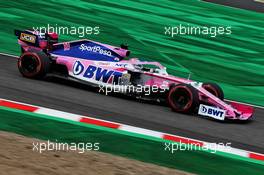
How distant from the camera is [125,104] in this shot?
10.9m

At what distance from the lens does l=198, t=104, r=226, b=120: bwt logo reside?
10479mm

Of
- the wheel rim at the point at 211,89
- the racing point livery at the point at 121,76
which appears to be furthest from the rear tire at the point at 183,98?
the wheel rim at the point at 211,89

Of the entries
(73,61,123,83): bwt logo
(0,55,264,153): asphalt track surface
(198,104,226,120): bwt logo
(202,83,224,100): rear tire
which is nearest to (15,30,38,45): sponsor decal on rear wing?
(0,55,264,153): asphalt track surface

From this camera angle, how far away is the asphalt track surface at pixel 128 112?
9.76 metres

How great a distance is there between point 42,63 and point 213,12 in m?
17.7

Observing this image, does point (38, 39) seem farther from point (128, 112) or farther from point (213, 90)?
point (213, 90)

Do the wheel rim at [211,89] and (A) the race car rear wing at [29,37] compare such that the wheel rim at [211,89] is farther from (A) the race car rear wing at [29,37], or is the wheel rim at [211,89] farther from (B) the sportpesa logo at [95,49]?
(A) the race car rear wing at [29,37]

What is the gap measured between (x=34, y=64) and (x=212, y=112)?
372cm

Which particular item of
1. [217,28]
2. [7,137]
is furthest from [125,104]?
[217,28]

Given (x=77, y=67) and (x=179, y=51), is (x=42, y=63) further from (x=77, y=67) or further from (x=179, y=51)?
(x=179, y=51)

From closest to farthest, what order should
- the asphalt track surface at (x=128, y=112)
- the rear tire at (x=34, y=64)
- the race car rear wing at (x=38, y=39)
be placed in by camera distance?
the asphalt track surface at (x=128, y=112), the rear tire at (x=34, y=64), the race car rear wing at (x=38, y=39)

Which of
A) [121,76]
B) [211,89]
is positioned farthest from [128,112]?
[211,89]

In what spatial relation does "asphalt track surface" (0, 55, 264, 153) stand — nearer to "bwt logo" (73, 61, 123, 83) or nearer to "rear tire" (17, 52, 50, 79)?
"rear tire" (17, 52, 50, 79)

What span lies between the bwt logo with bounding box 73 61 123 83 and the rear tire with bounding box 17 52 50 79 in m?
0.60
